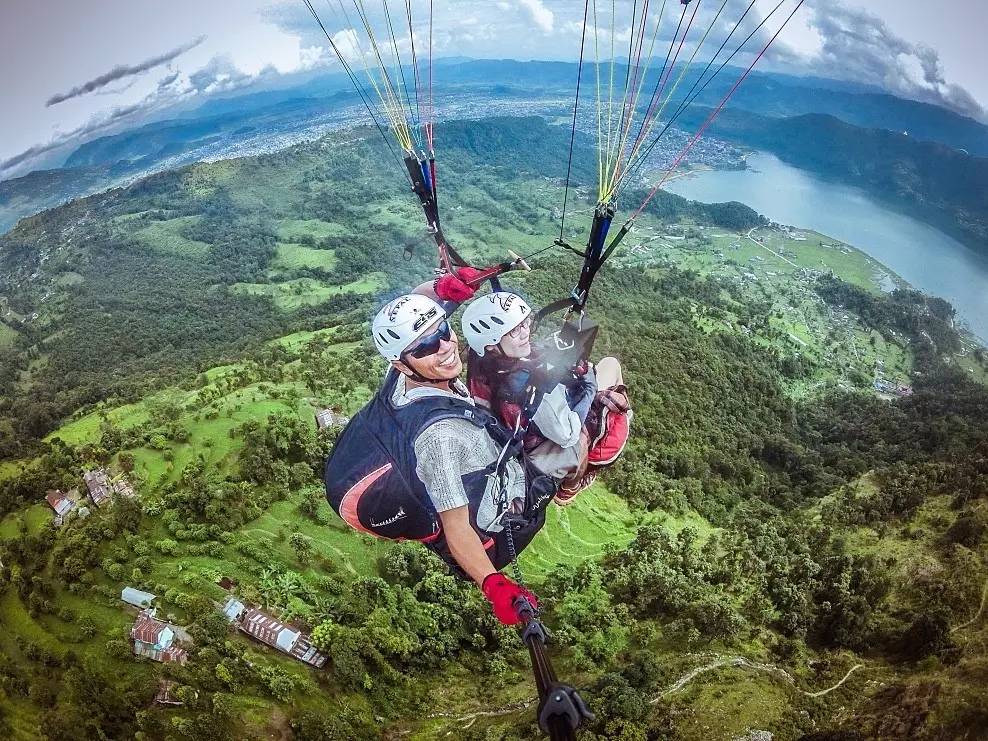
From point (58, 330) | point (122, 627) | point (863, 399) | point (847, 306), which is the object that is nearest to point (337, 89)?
point (58, 330)

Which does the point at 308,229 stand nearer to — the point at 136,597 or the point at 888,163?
the point at 136,597

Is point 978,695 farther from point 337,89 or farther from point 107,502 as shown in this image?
point 337,89

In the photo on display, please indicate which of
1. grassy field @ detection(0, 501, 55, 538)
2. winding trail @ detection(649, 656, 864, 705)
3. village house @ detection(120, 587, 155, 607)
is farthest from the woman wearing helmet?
grassy field @ detection(0, 501, 55, 538)

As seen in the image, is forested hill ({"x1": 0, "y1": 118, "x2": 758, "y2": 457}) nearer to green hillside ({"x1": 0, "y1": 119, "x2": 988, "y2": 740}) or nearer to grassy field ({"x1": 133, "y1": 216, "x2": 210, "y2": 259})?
grassy field ({"x1": 133, "y1": 216, "x2": 210, "y2": 259})

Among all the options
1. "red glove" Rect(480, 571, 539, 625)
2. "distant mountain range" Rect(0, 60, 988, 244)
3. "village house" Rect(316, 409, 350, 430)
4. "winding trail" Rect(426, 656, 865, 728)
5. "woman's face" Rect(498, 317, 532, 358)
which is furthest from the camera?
"distant mountain range" Rect(0, 60, 988, 244)

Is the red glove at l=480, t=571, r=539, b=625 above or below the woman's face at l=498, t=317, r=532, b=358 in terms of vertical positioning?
below
